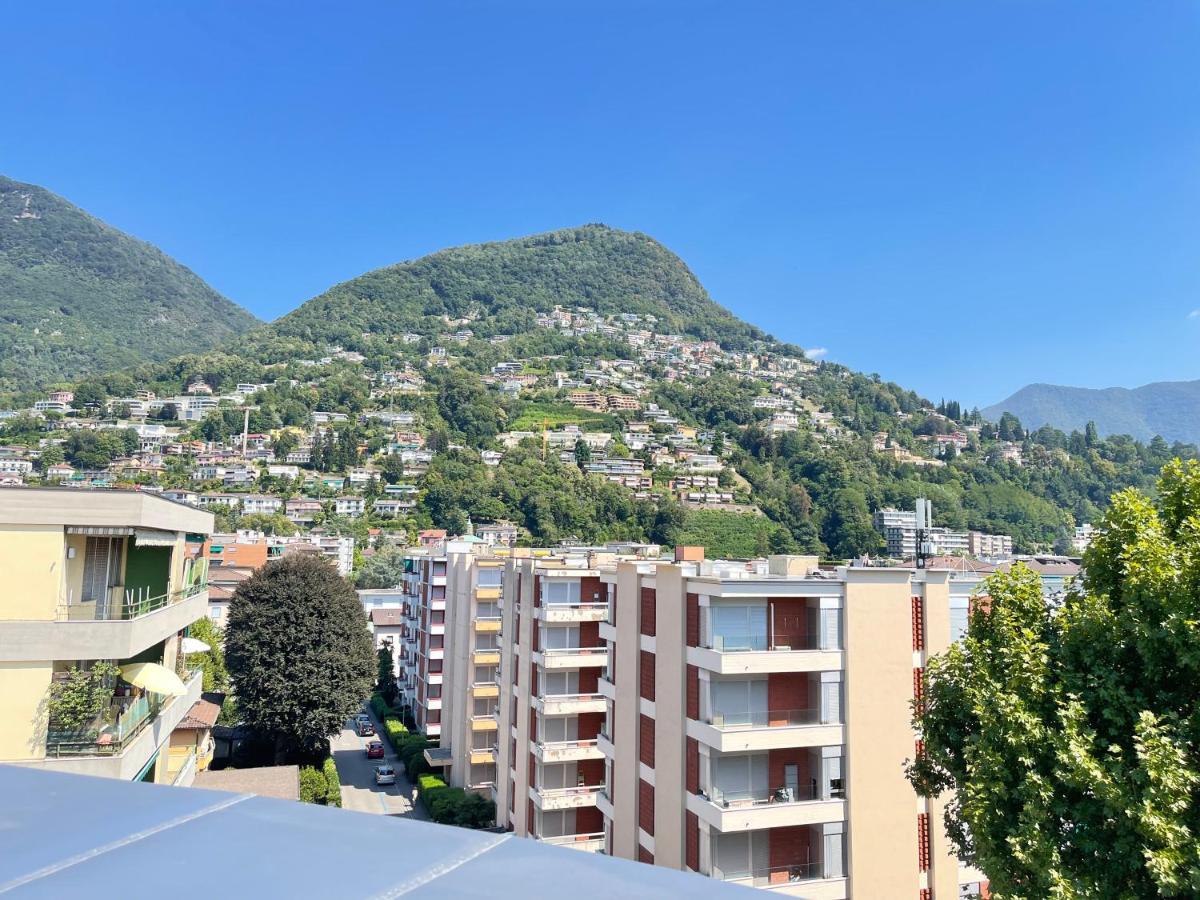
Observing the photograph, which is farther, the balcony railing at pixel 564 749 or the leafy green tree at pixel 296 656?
the leafy green tree at pixel 296 656

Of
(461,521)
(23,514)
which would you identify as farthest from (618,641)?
(461,521)

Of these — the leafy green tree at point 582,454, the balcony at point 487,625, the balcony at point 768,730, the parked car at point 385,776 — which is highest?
the leafy green tree at point 582,454

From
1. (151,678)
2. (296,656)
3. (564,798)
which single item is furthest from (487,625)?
(151,678)

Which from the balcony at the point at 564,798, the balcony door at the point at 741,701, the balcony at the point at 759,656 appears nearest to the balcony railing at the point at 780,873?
the balcony door at the point at 741,701

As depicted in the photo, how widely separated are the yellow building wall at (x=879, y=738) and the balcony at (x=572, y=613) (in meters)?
11.1

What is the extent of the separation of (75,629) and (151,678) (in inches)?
89.4

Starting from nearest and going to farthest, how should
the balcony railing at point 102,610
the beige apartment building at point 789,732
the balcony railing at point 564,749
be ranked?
1. the balcony railing at point 102,610
2. the beige apartment building at point 789,732
3. the balcony railing at point 564,749

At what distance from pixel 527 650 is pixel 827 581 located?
14.2m

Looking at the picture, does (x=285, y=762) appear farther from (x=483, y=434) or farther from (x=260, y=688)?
(x=483, y=434)

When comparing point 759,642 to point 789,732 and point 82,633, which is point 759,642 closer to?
point 789,732

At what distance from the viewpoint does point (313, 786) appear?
103 ft

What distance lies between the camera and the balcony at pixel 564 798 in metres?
25.8

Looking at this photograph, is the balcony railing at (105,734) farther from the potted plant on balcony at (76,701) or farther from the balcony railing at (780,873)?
the balcony railing at (780,873)

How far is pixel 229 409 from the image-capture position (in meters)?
189
